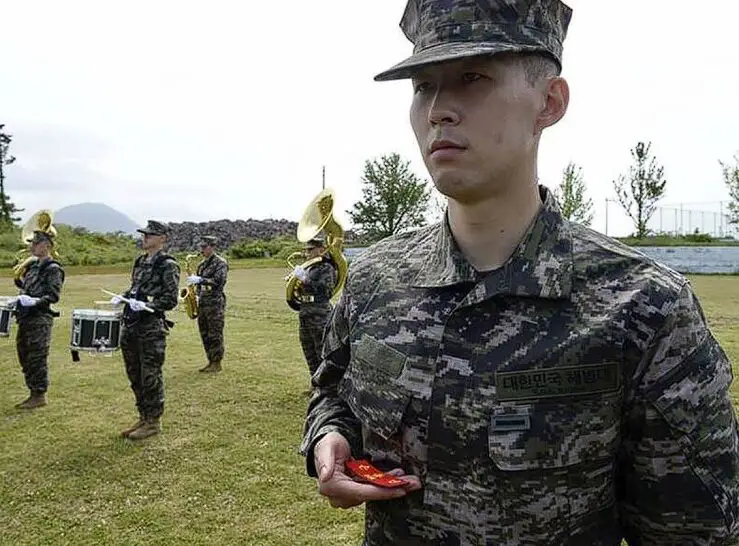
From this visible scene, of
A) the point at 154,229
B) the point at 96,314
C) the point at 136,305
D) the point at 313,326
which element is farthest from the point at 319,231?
the point at 96,314

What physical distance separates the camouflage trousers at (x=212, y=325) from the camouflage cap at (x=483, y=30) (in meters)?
8.63

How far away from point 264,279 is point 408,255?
85.0 ft

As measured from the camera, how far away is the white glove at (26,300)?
7.08 meters

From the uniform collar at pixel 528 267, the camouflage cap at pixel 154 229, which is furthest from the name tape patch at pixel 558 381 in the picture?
the camouflage cap at pixel 154 229

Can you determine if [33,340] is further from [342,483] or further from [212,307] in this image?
[342,483]

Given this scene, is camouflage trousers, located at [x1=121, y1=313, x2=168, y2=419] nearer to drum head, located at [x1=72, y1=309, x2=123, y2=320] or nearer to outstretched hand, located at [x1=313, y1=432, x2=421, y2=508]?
drum head, located at [x1=72, y1=309, x2=123, y2=320]

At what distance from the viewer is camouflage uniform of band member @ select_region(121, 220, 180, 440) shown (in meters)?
6.34

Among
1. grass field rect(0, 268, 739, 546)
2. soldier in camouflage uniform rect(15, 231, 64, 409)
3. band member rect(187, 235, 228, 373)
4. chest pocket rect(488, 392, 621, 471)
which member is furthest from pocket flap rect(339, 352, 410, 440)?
band member rect(187, 235, 228, 373)

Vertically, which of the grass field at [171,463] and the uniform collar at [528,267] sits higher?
the uniform collar at [528,267]

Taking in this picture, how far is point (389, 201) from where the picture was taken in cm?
4491

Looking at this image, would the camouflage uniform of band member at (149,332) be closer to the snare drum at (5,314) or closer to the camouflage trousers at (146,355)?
the camouflage trousers at (146,355)

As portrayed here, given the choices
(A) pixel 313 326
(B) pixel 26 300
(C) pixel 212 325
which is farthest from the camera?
(C) pixel 212 325

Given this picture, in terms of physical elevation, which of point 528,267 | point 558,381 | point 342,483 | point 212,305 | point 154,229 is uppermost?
point 154,229

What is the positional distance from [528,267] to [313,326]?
6.70m
